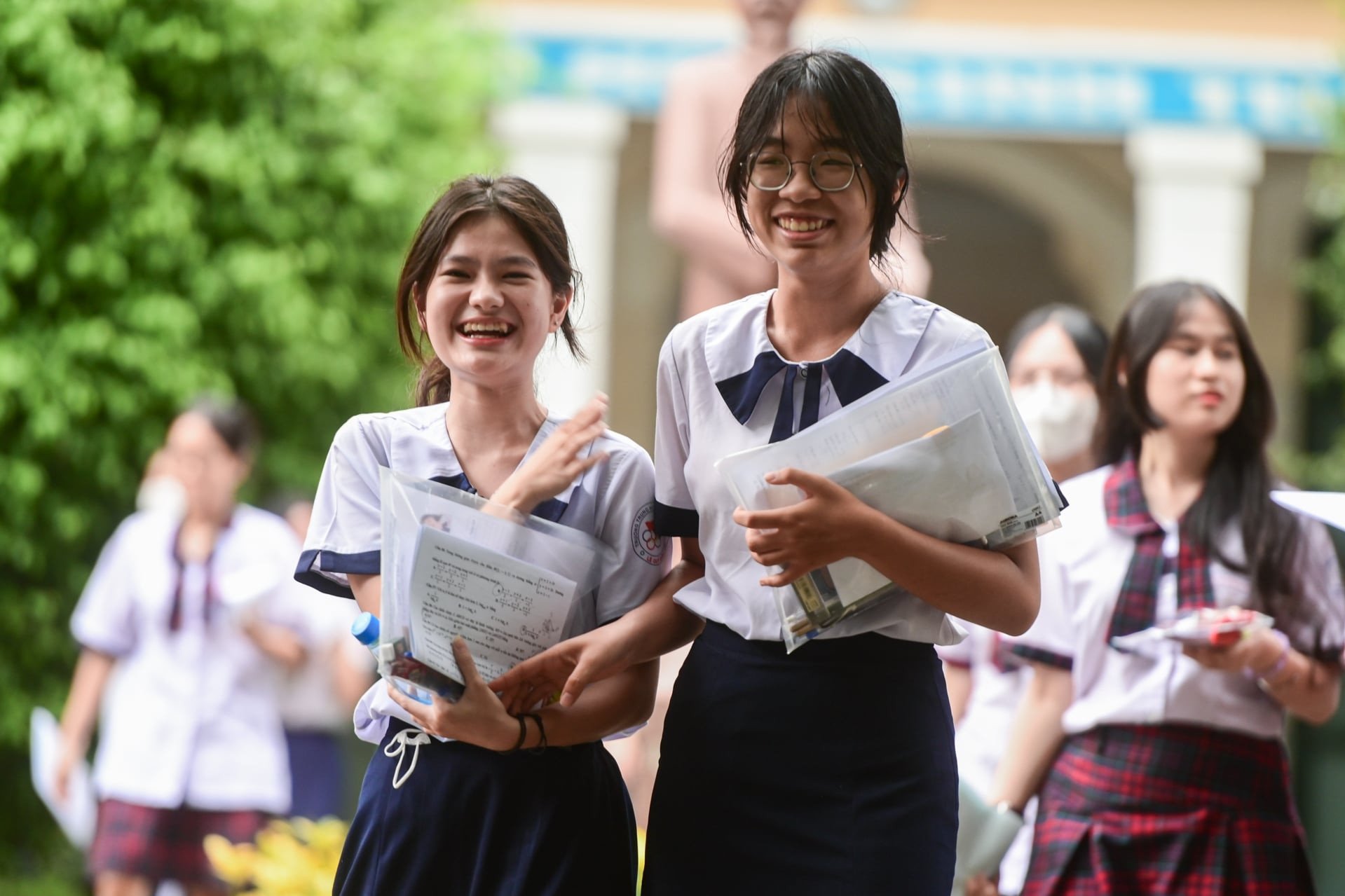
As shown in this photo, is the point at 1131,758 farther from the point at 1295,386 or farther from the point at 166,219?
the point at 1295,386

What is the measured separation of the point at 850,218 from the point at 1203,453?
Result: 4.22 feet

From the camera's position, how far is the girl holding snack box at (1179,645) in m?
2.80

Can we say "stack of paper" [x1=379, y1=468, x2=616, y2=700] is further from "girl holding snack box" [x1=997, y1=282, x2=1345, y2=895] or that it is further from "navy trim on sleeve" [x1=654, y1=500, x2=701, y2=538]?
"girl holding snack box" [x1=997, y1=282, x2=1345, y2=895]

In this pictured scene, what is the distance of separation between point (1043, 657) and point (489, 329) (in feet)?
4.19

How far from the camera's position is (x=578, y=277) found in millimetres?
2381

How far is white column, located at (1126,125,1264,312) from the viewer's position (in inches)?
378

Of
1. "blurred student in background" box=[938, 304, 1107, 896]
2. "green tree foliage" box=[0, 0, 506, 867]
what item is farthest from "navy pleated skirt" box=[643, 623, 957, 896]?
"green tree foliage" box=[0, 0, 506, 867]

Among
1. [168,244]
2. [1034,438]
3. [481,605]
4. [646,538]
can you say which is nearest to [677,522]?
[646,538]

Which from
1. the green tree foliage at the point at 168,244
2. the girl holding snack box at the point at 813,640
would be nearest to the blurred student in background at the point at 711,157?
the girl holding snack box at the point at 813,640

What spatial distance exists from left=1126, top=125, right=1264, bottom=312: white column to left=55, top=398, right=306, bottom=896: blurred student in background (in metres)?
6.13

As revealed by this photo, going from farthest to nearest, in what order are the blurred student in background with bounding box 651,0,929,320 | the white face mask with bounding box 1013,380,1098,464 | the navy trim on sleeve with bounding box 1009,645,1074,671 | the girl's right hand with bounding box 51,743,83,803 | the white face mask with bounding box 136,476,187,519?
the white face mask with bounding box 136,476,187,519
the girl's right hand with bounding box 51,743,83,803
the blurred student in background with bounding box 651,0,929,320
the white face mask with bounding box 1013,380,1098,464
the navy trim on sleeve with bounding box 1009,645,1074,671

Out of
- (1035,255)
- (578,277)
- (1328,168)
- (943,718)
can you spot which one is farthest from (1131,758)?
(1035,255)

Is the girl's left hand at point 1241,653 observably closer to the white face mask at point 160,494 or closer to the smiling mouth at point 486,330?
the smiling mouth at point 486,330

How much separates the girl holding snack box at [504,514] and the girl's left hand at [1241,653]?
955 mm
